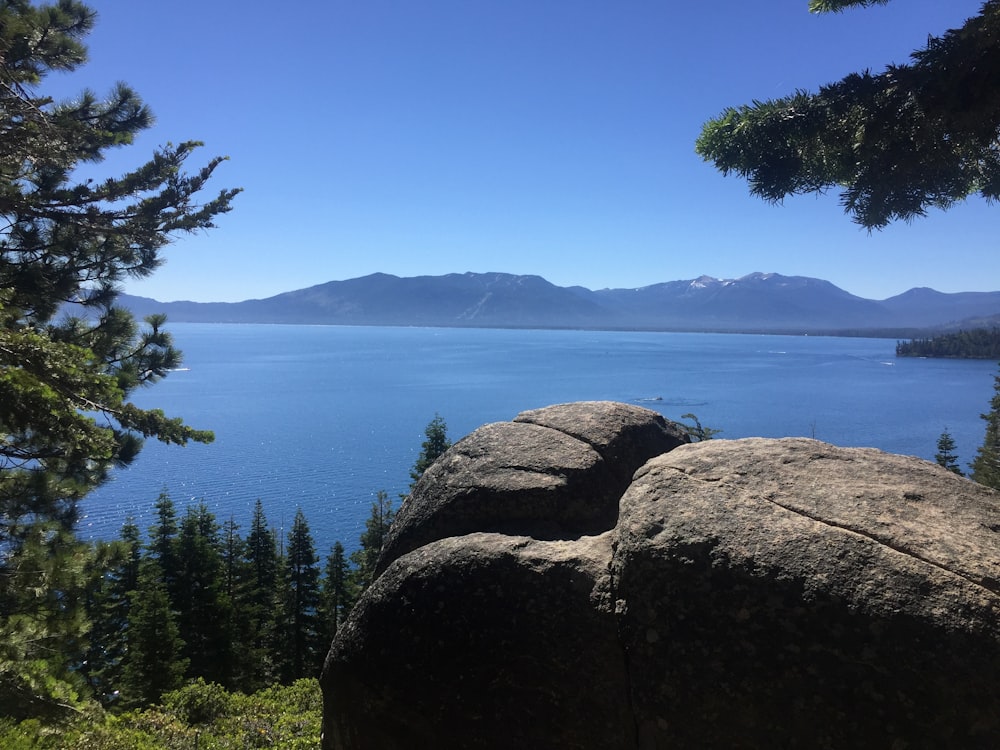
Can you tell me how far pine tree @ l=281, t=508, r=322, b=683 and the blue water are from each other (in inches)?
369

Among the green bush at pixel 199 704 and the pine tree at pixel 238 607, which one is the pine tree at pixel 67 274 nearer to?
the green bush at pixel 199 704

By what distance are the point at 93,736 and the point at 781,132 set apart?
13185 mm

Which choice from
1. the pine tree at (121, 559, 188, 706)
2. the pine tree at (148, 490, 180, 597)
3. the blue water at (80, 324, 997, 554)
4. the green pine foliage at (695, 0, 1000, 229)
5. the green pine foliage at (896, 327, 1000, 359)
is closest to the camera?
the green pine foliage at (695, 0, 1000, 229)

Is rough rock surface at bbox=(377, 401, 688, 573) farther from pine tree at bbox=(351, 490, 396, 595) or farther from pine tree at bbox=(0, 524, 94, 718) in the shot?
pine tree at bbox=(351, 490, 396, 595)

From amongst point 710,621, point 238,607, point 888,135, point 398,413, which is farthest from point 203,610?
point 398,413

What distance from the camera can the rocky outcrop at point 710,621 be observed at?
385 cm

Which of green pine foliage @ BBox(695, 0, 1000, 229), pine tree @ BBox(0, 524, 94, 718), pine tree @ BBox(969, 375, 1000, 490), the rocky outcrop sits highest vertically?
green pine foliage @ BBox(695, 0, 1000, 229)

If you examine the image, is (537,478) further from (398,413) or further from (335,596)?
(398,413)

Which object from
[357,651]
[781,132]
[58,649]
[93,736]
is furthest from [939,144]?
[58,649]

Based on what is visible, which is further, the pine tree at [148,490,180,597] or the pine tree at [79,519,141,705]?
the pine tree at [148,490,180,597]

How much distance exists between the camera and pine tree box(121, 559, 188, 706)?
982 inches

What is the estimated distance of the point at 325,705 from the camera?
220 inches

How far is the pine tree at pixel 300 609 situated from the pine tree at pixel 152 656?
10.4 metres

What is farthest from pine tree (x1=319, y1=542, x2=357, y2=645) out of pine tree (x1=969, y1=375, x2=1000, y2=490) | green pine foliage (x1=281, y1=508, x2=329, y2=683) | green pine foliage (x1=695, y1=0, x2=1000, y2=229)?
pine tree (x1=969, y1=375, x2=1000, y2=490)
